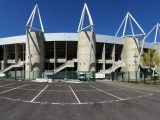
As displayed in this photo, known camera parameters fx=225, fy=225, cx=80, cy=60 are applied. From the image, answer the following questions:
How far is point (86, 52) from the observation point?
71.7 meters

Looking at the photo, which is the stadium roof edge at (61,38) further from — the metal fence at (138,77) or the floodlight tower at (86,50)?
the metal fence at (138,77)

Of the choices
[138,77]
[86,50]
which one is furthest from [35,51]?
[138,77]

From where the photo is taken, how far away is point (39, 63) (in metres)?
72.6

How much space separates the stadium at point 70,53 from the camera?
70812mm

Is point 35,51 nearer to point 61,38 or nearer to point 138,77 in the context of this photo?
point 61,38

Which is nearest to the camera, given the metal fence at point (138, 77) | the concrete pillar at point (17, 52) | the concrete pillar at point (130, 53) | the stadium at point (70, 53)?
the metal fence at point (138, 77)

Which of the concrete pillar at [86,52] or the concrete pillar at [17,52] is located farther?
the concrete pillar at [17,52]

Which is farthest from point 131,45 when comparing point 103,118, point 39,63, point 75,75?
point 103,118

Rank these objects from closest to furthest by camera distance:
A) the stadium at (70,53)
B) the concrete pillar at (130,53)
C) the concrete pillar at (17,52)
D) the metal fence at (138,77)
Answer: the metal fence at (138,77), the stadium at (70,53), the concrete pillar at (130,53), the concrete pillar at (17,52)

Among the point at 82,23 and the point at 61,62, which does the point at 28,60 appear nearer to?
the point at 61,62

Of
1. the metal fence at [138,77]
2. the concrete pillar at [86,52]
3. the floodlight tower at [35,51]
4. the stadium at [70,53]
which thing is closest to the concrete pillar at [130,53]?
the stadium at [70,53]

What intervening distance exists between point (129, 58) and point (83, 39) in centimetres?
1938

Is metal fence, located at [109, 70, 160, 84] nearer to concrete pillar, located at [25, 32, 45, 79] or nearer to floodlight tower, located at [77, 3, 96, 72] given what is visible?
floodlight tower, located at [77, 3, 96, 72]

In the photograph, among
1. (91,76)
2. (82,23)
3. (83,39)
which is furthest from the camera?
(82,23)
